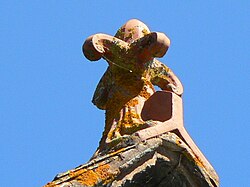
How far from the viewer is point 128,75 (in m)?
12.1

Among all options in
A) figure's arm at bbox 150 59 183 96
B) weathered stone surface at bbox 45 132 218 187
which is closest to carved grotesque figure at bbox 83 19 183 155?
figure's arm at bbox 150 59 183 96

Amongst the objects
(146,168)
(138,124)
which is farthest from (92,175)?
(138,124)

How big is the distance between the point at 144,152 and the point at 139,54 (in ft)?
4.85

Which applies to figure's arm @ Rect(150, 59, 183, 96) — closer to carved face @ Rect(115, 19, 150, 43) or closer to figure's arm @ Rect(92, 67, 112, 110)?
carved face @ Rect(115, 19, 150, 43)

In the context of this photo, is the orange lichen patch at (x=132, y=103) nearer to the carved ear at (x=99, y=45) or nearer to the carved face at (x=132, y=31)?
the carved ear at (x=99, y=45)

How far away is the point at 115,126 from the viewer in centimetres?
1172

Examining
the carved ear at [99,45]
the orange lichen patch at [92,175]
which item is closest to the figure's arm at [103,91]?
the carved ear at [99,45]

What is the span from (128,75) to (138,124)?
0.79m

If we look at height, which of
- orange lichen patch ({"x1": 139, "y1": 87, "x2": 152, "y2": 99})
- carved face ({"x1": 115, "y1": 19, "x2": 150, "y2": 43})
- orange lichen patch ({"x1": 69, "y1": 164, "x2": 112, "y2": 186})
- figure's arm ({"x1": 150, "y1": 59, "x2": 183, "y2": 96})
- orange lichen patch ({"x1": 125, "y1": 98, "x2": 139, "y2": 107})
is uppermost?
carved face ({"x1": 115, "y1": 19, "x2": 150, "y2": 43})

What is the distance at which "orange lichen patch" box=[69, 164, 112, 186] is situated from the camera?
1038cm

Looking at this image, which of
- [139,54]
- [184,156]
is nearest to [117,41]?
[139,54]

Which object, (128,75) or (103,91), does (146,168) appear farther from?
(103,91)

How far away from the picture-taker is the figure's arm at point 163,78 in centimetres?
1229

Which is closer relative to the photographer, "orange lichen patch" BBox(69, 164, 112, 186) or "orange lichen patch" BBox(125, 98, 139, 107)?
"orange lichen patch" BBox(69, 164, 112, 186)
